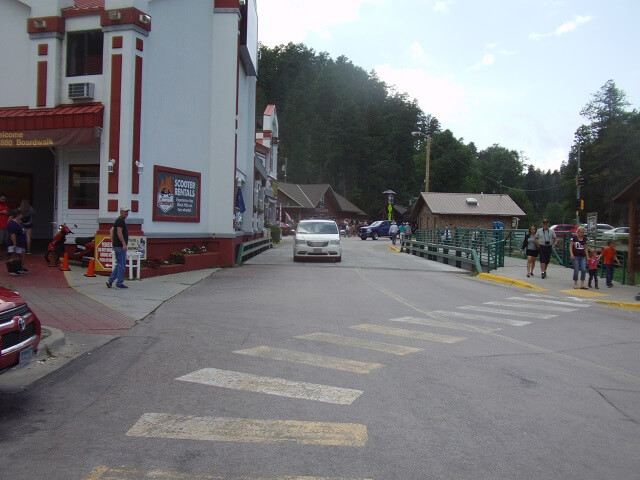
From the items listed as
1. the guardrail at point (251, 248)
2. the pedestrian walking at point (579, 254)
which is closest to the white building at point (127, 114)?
the guardrail at point (251, 248)

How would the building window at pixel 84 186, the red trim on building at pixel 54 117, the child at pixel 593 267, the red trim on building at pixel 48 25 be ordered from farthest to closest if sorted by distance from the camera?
1. the building window at pixel 84 186
2. the red trim on building at pixel 48 25
3. the child at pixel 593 267
4. the red trim on building at pixel 54 117

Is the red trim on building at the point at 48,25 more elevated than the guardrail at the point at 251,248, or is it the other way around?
the red trim on building at the point at 48,25

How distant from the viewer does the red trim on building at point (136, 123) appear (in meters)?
16.0

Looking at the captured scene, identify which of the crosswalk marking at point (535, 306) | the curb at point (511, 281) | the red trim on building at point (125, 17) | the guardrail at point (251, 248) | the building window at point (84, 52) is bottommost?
the crosswalk marking at point (535, 306)

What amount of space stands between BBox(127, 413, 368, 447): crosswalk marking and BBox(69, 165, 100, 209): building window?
13436mm

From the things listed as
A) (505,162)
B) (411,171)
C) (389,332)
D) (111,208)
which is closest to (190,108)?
(111,208)

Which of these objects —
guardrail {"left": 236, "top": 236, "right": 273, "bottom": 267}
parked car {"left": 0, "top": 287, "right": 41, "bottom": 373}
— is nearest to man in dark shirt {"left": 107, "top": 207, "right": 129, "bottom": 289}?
parked car {"left": 0, "top": 287, "right": 41, "bottom": 373}

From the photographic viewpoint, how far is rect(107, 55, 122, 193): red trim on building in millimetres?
15766

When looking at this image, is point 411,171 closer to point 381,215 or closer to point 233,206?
point 381,215

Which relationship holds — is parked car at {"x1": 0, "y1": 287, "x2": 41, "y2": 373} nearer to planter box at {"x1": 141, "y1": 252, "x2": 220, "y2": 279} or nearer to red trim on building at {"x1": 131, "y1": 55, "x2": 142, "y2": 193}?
planter box at {"x1": 141, "y1": 252, "x2": 220, "y2": 279}

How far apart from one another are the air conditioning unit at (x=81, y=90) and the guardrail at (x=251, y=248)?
7.77 metres

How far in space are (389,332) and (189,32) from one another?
13.6 meters

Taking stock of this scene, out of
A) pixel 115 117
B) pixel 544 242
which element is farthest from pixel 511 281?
pixel 115 117

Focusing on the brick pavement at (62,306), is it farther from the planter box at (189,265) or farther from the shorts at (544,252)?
the shorts at (544,252)
